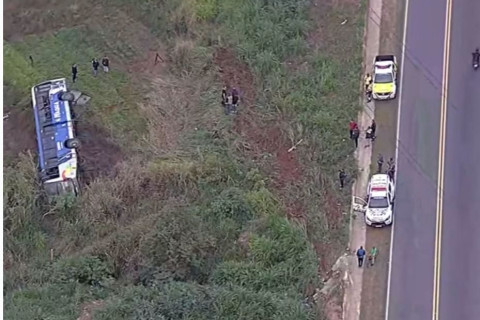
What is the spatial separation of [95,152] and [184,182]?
20.4ft

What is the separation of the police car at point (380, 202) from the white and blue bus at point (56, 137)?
497 inches

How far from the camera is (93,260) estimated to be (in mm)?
34812

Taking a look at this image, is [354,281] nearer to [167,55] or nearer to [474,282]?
[474,282]

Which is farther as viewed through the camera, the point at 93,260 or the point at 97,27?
the point at 97,27

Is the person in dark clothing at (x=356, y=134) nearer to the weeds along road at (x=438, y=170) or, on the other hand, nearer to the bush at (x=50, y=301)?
the weeds along road at (x=438, y=170)

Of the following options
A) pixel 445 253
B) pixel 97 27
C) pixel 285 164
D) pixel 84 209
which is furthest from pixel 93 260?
pixel 97 27

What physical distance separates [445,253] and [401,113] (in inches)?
316

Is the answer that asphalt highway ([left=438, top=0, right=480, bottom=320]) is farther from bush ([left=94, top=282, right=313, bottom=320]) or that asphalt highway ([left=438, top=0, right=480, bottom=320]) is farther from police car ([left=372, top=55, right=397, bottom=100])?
bush ([left=94, top=282, right=313, bottom=320])

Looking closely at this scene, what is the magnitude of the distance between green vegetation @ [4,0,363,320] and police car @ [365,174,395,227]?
1.21 metres

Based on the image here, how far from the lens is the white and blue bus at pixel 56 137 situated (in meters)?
40.2

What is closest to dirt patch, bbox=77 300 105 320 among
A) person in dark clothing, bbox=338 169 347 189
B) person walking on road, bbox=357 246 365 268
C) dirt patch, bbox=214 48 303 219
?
dirt patch, bbox=214 48 303 219

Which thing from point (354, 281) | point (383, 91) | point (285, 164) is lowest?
point (354, 281)

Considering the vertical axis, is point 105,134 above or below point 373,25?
below

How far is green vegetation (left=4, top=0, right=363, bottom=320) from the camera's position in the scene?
33594 mm
